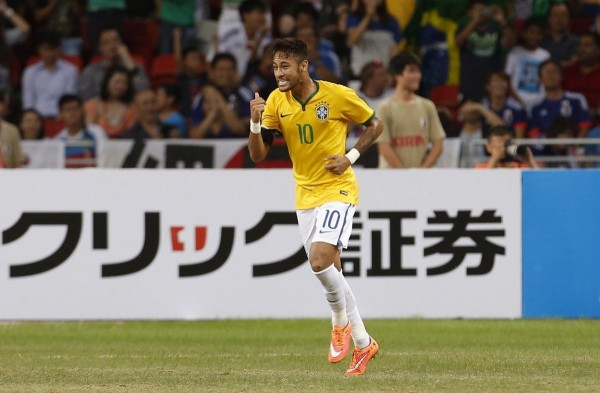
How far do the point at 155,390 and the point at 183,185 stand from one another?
18.9 ft

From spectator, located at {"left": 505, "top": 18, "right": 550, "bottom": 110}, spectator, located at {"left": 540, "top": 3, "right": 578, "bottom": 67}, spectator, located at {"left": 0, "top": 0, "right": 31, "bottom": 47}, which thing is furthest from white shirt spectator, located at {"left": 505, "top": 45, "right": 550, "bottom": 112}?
spectator, located at {"left": 0, "top": 0, "right": 31, "bottom": 47}

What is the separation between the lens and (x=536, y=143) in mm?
16328

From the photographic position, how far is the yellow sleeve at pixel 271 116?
10.4 meters

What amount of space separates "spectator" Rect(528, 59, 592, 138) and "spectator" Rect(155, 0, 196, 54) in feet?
15.8

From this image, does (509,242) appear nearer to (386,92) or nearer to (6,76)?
(386,92)

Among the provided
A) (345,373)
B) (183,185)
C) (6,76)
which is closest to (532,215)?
(183,185)

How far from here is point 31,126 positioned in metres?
18.1

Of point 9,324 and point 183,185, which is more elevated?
point 183,185

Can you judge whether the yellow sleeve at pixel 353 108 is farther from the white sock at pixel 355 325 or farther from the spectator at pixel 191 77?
the spectator at pixel 191 77

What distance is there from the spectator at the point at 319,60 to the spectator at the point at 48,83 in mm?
3233

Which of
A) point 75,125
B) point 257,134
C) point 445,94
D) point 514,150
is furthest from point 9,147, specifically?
point 257,134

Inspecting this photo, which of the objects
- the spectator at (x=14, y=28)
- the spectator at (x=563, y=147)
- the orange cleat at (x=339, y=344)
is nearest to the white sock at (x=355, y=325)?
the orange cleat at (x=339, y=344)

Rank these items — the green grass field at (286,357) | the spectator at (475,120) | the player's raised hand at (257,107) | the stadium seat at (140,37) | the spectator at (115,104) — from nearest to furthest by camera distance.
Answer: the green grass field at (286,357) < the player's raised hand at (257,107) < the spectator at (475,120) < the spectator at (115,104) < the stadium seat at (140,37)

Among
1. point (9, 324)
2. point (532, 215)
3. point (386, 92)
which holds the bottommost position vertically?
point (9, 324)
